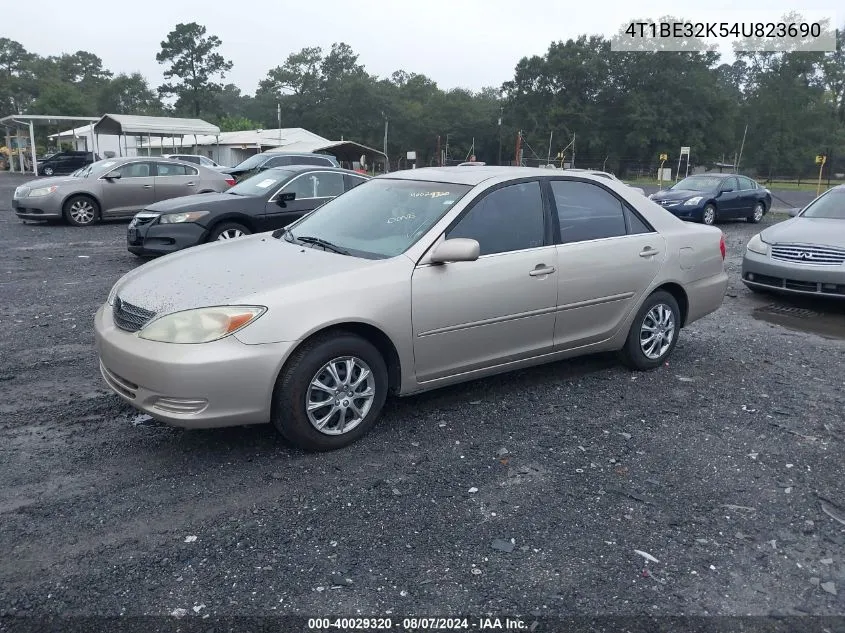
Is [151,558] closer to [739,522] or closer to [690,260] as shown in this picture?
[739,522]

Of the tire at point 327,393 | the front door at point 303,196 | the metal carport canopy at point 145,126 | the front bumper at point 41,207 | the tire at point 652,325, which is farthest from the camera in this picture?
the metal carport canopy at point 145,126

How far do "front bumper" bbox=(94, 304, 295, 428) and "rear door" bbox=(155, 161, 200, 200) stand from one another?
12.3 metres

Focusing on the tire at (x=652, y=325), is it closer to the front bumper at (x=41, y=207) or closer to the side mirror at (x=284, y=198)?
the side mirror at (x=284, y=198)

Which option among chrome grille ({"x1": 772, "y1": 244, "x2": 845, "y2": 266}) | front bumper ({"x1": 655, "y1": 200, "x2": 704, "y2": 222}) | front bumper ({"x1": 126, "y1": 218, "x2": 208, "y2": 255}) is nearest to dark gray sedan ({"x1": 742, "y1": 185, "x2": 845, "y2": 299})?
chrome grille ({"x1": 772, "y1": 244, "x2": 845, "y2": 266})

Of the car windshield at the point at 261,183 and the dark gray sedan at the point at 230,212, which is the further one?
the car windshield at the point at 261,183

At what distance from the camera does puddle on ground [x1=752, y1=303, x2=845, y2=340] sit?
24.4ft

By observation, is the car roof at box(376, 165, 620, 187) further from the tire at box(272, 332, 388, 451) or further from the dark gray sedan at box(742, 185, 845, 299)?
the dark gray sedan at box(742, 185, 845, 299)

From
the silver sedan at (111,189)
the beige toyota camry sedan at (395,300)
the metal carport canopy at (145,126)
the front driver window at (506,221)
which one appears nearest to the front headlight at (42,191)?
the silver sedan at (111,189)

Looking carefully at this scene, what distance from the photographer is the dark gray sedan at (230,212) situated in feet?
31.6

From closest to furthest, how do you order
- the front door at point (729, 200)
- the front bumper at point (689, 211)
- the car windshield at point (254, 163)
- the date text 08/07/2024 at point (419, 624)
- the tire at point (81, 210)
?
the date text 08/07/2024 at point (419, 624)
the tire at point (81, 210)
the front bumper at point (689, 211)
the front door at point (729, 200)
the car windshield at point (254, 163)

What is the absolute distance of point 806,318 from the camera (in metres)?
8.02

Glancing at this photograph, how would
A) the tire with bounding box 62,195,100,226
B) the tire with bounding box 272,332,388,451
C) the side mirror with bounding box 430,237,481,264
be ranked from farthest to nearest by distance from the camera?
the tire with bounding box 62,195,100,226, the side mirror with bounding box 430,237,481,264, the tire with bounding box 272,332,388,451

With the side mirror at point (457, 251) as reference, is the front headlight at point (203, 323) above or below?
below

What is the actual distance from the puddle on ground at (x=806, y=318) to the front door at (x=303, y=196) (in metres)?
6.06
